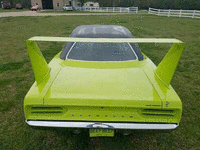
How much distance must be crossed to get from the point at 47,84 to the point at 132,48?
163 centimetres

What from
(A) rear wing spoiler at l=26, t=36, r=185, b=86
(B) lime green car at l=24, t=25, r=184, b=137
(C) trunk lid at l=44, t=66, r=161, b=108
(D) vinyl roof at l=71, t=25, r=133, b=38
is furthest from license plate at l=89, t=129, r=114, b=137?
(D) vinyl roof at l=71, t=25, r=133, b=38

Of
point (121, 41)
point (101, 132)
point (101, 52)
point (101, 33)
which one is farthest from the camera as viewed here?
point (101, 33)

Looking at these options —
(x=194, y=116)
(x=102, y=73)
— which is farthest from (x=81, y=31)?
(x=194, y=116)

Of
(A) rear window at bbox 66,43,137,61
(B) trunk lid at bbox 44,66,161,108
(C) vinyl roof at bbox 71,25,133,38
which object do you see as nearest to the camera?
(B) trunk lid at bbox 44,66,161,108

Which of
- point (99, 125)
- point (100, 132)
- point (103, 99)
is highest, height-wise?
point (103, 99)

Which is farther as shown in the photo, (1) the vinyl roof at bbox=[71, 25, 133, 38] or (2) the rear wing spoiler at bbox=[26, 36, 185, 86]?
(1) the vinyl roof at bbox=[71, 25, 133, 38]

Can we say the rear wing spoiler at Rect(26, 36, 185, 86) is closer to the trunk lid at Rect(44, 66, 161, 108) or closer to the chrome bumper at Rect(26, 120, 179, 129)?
the trunk lid at Rect(44, 66, 161, 108)

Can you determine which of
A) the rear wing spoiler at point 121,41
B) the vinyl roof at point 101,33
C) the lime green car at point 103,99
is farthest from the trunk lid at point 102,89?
the vinyl roof at point 101,33

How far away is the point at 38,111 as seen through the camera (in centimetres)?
177

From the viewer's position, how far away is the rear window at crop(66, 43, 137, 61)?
256 cm

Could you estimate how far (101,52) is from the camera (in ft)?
8.70

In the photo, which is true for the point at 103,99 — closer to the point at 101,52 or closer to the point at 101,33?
the point at 101,52

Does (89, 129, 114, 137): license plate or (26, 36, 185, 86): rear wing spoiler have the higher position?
(26, 36, 185, 86): rear wing spoiler

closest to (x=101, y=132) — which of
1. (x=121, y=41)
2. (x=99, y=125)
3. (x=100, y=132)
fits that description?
(x=100, y=132)
